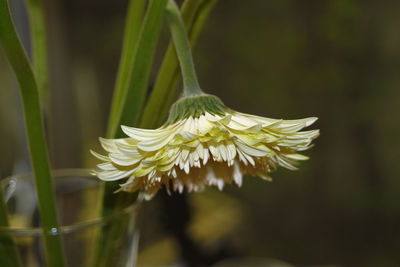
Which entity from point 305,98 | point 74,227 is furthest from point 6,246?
point 305,98

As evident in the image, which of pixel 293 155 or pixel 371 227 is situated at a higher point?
pixel 293 155

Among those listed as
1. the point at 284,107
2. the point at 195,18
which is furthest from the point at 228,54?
the point at 195,18

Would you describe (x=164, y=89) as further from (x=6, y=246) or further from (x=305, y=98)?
(x=305, y=98)

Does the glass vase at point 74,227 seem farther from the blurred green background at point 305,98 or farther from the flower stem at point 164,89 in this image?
the blurred green background at point 305,98

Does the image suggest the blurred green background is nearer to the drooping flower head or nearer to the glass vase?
the glass vase

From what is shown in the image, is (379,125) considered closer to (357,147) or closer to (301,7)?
(357,147)

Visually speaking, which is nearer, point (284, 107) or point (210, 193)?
point (210, 193)
